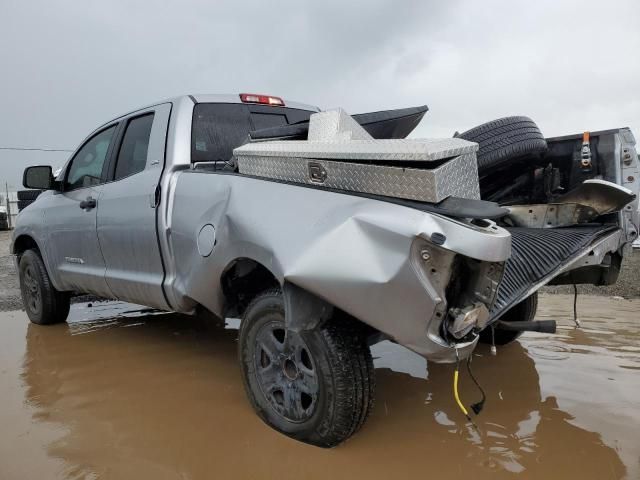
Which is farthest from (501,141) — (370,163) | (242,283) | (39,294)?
(39,294)

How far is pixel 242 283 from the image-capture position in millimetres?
2953

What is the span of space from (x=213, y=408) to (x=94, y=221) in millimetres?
1867

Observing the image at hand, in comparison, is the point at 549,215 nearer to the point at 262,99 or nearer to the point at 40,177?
the point at 262,99

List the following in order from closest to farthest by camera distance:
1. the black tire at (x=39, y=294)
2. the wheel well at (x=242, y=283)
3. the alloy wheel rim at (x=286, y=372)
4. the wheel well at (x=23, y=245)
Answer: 1. the alloy wheel rim at (x=286, y=372)
2. the wheel well at (x=242, y=283)
3. the black tire at (x=39, y=294)
4. the wheel well at (x=23, y=245)

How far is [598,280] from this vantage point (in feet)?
11.3

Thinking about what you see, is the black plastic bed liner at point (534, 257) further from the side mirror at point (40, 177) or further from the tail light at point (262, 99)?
the side mirror at point (40, 177)

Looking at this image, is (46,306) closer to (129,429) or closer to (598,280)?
(129,429)

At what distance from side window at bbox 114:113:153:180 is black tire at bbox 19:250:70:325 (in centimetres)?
165

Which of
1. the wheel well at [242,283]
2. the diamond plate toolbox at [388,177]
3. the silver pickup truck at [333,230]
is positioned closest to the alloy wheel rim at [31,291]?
the silver pickup truck at [333,230]

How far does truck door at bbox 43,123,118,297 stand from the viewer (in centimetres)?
412

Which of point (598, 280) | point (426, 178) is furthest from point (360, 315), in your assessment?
point (598, 280)

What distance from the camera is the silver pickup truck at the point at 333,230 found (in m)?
2.14

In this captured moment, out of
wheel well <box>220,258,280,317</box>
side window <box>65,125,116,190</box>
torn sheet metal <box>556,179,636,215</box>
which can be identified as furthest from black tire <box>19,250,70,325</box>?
torn sheet metal <box>556,179,636,215</box>

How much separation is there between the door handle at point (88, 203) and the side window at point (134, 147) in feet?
0.89
